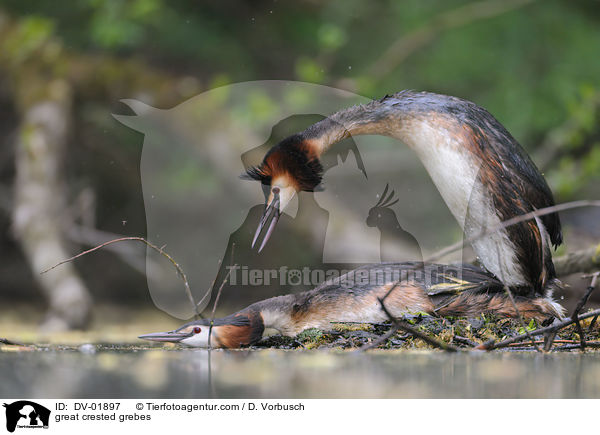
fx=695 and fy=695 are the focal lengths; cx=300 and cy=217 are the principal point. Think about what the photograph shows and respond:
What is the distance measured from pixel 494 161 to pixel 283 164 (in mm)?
829

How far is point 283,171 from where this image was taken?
2.74 m

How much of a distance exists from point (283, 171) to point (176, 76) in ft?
12.1

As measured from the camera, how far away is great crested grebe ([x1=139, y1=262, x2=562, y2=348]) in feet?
9.02

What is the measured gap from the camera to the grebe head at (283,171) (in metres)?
2.73

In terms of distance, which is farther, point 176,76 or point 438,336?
point 176,76

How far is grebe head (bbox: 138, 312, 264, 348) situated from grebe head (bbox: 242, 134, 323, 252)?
Answer: 0.33m

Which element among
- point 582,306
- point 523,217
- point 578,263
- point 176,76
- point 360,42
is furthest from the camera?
point 360,42

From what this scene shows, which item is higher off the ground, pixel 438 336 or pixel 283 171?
pixel 283 171

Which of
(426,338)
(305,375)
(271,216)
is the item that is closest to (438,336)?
(426,338)

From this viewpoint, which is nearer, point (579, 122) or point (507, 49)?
point (579, 122)

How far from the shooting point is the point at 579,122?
488cm

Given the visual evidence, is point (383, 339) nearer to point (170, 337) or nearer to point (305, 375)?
point (305, 375)
